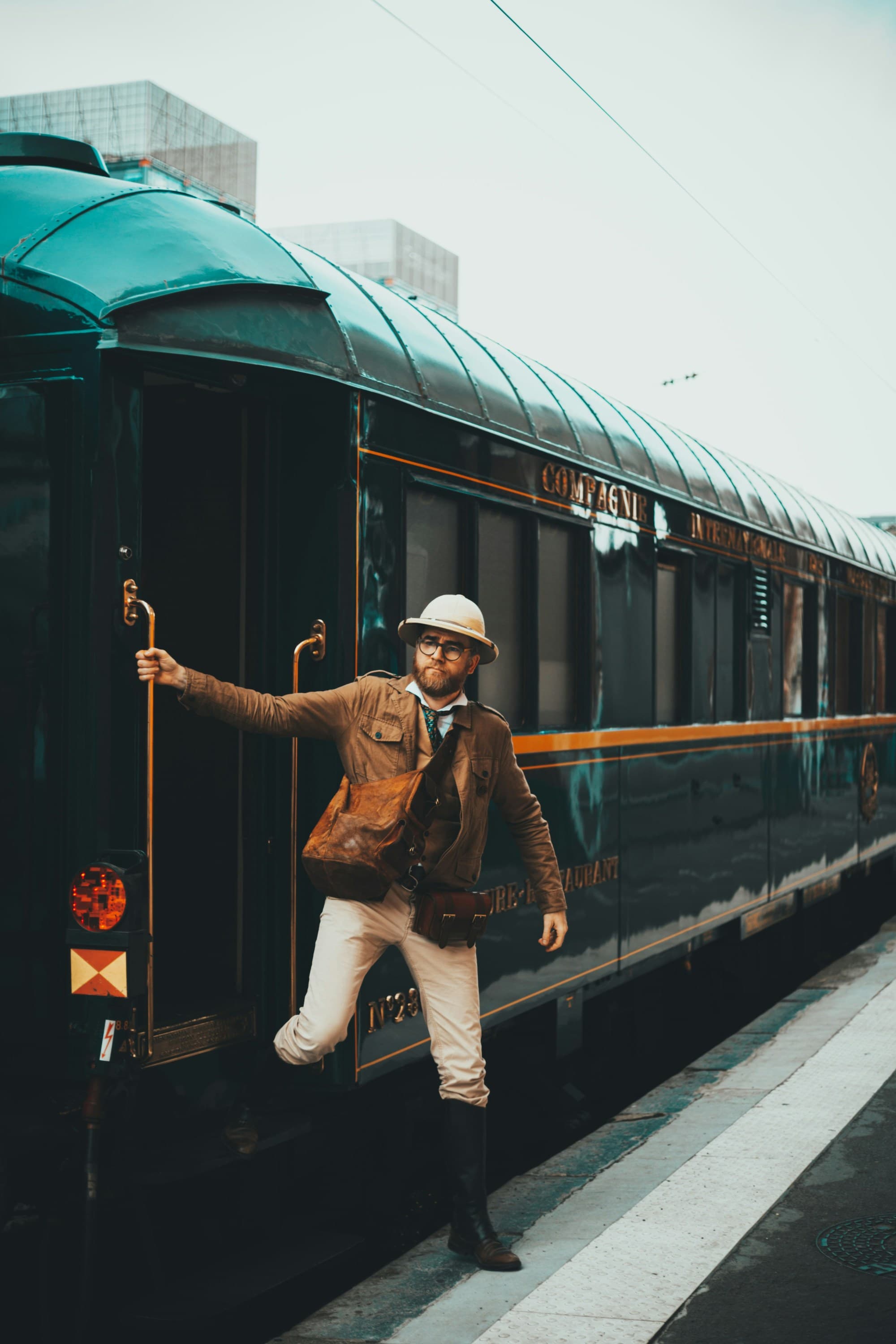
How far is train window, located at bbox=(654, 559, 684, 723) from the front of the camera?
751 centimetres

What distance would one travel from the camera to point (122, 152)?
116 feet

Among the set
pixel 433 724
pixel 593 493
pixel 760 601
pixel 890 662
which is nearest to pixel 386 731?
pixel 433 724

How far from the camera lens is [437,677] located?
4.41 metres

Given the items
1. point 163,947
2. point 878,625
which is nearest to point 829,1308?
point 163,947

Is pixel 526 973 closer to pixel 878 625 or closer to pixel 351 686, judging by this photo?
pixel 351 686

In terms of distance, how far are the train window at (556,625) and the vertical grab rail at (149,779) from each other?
223 cm

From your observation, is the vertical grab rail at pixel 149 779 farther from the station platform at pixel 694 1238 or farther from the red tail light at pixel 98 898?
the station platform at pixel 694 1238

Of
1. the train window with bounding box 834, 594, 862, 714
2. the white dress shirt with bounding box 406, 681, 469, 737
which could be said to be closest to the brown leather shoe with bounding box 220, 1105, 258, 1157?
the white dress shirt with bounding box 406, 681, 469, 737

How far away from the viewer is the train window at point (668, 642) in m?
7.51

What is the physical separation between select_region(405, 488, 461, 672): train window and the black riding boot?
57.2 inches

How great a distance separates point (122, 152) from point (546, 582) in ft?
107

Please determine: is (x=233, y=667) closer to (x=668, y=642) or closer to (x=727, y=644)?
(x=668, y=642)

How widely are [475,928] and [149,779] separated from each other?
107 centimetres

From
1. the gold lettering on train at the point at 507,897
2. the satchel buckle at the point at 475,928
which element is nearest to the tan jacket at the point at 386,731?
the satchel buckle at the point at 475,928
